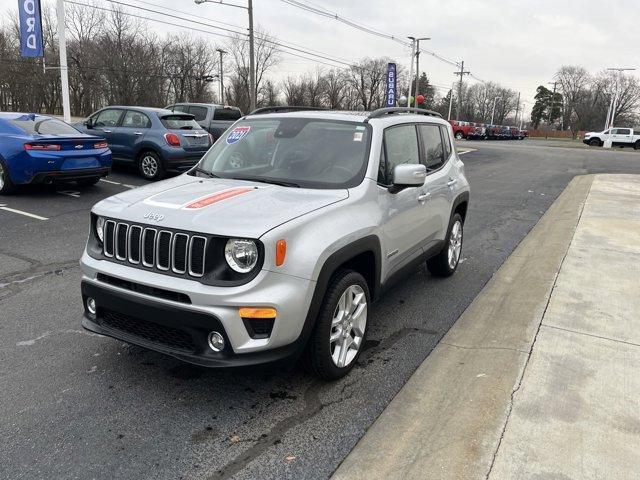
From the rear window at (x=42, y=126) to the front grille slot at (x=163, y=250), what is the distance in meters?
7.35

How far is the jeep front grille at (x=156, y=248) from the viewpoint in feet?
9.40

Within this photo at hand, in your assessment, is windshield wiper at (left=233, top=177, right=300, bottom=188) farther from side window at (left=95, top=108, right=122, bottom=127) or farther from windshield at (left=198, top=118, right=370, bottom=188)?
side window at (left=95, top=108, right=122, bottom=127)

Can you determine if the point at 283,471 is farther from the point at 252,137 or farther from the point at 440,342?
the point at 252,137

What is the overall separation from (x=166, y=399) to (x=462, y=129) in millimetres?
45800

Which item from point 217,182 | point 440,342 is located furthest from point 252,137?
point 440,342

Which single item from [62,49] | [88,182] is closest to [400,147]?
[88,182]

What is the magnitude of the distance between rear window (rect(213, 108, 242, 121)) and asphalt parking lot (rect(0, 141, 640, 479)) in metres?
9.14

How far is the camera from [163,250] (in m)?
2.97

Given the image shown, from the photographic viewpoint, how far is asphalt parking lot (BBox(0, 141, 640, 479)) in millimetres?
2637

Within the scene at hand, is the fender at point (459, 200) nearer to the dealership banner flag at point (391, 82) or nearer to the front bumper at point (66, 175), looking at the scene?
the front bumper at point (66, 175)

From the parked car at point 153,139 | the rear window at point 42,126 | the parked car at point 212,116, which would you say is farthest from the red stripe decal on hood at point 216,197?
the parked car at point 212,116

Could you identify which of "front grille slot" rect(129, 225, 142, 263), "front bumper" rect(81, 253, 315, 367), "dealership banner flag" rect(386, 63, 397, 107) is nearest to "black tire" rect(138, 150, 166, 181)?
"front grille slot" rect(129, 225, 142, 263)

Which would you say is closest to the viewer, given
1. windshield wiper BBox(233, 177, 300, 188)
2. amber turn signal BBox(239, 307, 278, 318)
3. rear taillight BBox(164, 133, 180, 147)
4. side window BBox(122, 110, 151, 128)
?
amber turn signal BBox(239, 307, 278, 318)

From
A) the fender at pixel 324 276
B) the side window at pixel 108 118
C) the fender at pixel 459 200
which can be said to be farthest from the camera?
the side window at pixel 108 118
